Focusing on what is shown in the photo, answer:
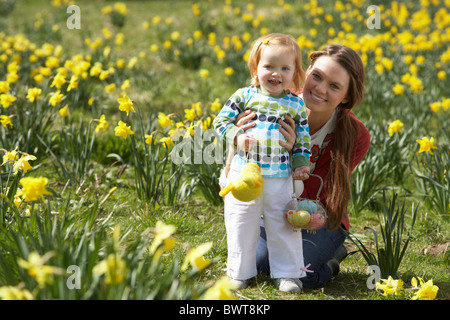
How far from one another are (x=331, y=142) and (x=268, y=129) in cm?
62

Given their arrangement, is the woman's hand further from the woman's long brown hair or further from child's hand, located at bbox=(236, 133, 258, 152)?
the woman's long brown hair

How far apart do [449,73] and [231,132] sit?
4894 millimetres

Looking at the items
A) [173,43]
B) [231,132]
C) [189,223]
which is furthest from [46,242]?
[173,43]

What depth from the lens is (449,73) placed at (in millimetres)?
6188

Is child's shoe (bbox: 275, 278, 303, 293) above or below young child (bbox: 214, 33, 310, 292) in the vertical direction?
A: below

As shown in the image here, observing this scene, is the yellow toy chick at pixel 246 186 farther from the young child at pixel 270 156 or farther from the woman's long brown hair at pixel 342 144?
the woman's long brown hair at pixel 342 144

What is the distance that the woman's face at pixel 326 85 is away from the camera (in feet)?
8.77

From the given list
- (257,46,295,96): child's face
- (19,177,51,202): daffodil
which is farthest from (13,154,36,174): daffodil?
(257,46,295,96): child's face

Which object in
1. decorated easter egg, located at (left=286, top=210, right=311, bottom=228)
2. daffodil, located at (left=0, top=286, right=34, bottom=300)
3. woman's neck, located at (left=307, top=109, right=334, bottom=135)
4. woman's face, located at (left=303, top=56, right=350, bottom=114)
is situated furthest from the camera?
woman's neck, located at (left=307, top=109, right=334, bottom=135)

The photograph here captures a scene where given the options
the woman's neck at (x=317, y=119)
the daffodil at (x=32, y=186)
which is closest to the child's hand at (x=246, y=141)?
the woman's neck at (x=317, y=119)

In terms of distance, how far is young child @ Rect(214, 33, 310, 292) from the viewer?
236 centimetres

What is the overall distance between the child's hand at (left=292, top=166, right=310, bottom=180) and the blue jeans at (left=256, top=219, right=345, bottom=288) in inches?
20.8
